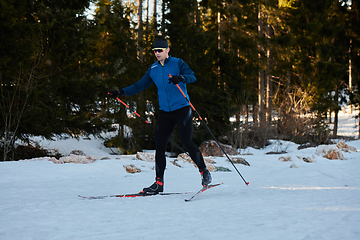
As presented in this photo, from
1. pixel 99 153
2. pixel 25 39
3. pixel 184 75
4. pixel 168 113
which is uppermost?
pixel 25 39

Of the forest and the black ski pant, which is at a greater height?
the forest

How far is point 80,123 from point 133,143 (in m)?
2.88

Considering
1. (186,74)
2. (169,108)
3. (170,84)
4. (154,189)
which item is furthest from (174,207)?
(186,74)

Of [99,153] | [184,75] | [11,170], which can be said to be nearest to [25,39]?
[11,170]

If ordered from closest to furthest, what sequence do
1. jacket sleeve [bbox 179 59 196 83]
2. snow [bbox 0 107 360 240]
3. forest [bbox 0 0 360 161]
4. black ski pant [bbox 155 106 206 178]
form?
snow [bbox 0 107 360 240] < jacket sleeve [bbox 179 59 196 83] < black ski pant [bbox 155 106 206 178] < forest [bbox 0 0 360 161]

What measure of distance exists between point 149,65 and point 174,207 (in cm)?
972

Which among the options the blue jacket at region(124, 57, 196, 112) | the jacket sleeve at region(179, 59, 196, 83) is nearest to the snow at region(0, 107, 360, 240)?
the blue jacket at region(124, 57, 196, 112)

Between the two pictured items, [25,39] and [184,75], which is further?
[25,39]

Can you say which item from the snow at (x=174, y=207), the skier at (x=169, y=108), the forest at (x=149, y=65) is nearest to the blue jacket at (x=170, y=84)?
the skier at (x=169, y=108)

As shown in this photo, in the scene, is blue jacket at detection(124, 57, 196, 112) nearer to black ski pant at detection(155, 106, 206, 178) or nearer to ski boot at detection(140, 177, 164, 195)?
black ski pant at detection(155, 106, 206, 178)

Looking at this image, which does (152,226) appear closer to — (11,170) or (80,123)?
(11,170)

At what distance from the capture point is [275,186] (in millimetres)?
4145

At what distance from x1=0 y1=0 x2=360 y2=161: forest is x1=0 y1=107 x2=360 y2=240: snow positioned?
3422 millimetres

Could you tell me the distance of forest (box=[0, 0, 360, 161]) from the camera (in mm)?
7785
